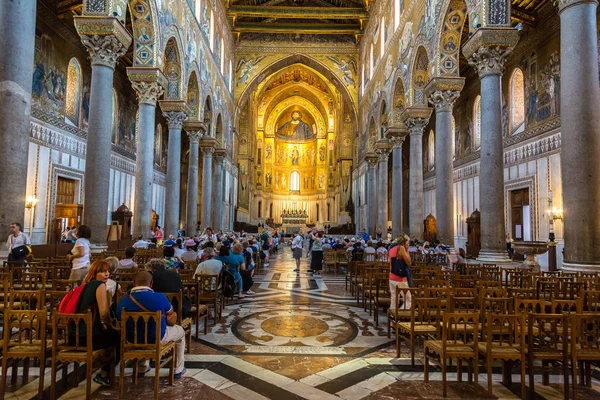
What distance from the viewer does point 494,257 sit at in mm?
10336

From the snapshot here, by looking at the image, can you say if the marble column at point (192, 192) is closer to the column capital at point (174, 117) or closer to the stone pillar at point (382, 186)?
the column capital at point (174, 117)

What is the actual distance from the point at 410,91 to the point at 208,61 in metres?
12.7

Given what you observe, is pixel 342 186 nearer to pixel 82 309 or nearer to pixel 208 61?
pixel 208 61

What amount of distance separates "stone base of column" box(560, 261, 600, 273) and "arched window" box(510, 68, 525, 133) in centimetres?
1166

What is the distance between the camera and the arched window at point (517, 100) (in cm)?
1820

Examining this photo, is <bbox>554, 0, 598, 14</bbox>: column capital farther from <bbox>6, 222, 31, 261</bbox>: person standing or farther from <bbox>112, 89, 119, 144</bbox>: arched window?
<bbox>112, 89, 119, 144</bbox>: arched window

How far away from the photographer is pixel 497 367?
4.87 metres

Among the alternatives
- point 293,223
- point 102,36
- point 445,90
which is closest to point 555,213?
point 445,90

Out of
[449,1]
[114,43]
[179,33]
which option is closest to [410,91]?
[449,1]

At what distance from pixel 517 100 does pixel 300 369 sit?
18534 mm

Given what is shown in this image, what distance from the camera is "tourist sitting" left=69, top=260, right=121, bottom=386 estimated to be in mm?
3852

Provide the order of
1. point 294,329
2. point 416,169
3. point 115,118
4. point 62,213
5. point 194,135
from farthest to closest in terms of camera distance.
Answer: point 115,118 → point 194,135 → point 416,169 → point 62,213 → point 294,329

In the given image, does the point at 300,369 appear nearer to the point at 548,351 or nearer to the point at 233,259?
the point at 548,351

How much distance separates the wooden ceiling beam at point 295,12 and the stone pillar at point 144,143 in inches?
716
